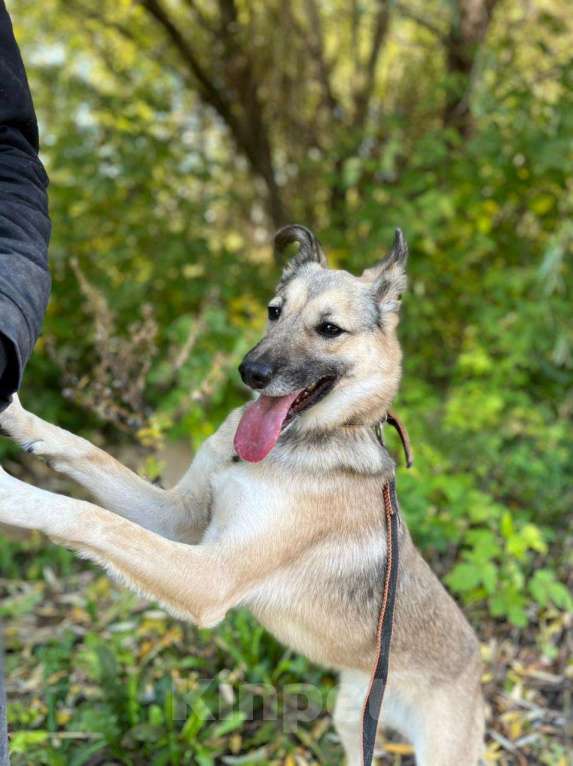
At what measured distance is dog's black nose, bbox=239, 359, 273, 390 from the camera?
2279mm

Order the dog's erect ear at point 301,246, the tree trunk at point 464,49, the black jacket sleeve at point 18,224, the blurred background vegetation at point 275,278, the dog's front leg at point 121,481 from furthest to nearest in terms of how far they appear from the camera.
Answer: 1. the tree trunk at point 464,49
2. the blurred background vegetation at point 275,278
3. the dog's erect ear at point 301,246
4. the dog's front leg at point 121,481
5. the black jacket sleeve at point 18,224

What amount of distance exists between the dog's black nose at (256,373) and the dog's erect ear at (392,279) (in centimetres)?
57

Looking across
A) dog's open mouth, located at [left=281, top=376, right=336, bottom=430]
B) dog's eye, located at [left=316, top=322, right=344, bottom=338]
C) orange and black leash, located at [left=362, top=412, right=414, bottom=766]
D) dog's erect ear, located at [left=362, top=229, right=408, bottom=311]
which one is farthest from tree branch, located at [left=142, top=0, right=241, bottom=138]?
orange and black leash, located at [left=362, top=412, right=414, bottom=766]

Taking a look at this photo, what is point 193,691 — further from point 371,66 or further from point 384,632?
point 371,66

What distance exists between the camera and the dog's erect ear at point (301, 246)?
2795 millimetres

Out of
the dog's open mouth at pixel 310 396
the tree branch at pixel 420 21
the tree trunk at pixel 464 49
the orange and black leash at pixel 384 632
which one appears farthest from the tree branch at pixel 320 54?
the orange and black leash at pixel 384 632

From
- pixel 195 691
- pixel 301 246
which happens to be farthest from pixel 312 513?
pixel 195 691

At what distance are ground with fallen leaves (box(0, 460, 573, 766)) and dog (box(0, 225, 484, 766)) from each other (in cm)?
59

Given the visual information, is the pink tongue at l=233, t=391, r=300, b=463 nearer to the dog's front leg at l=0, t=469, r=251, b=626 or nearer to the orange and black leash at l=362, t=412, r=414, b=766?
the dog's front leg at l=0, t=469, r=251, b=626

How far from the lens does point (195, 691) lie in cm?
324

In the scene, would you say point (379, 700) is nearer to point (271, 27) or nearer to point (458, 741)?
point (458, 741)

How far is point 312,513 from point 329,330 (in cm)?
61

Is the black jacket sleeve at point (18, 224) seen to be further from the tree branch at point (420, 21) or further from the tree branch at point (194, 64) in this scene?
the tree branch at point (420, 21)

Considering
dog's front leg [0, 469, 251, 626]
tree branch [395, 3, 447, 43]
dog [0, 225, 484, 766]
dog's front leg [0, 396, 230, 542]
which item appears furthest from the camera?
tree branch [395, 3, 447, 43]
